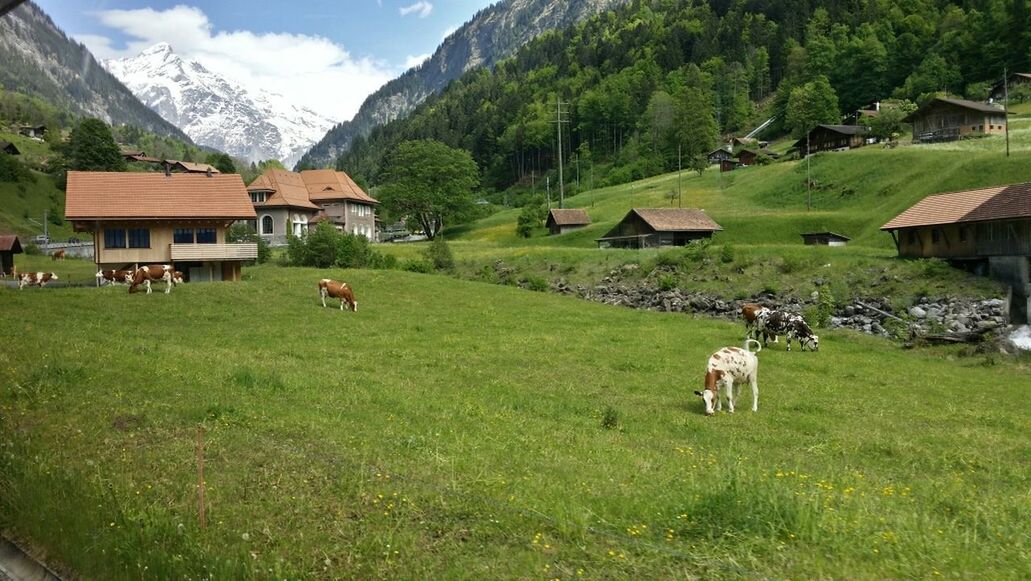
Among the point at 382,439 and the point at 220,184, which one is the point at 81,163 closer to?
the point at 220,184

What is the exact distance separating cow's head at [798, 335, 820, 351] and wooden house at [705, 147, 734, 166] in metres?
105

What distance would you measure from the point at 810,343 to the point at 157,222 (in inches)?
1591

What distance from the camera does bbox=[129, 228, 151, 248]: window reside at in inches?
1697

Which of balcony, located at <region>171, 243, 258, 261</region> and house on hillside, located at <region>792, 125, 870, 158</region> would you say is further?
house on hillside, located at <region>792, 125, 870, 158</region>

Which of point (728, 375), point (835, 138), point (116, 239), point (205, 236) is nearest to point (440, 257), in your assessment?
point (205, 236)

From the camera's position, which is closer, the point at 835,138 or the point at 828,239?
the point at 828,239

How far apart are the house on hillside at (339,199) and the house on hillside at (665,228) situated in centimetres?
4599

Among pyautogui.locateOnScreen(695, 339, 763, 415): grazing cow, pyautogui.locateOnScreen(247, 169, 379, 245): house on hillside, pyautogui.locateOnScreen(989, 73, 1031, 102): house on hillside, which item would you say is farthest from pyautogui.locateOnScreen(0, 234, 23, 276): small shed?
pyautogui.locateOnScreen(989, 73, 1031, 102): house on hillside

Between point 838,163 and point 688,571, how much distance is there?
3727 inches

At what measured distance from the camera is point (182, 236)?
44.0 metres

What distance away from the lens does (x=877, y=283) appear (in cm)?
4584

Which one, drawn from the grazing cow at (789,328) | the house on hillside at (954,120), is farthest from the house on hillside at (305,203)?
the house on hillside at (954,120)

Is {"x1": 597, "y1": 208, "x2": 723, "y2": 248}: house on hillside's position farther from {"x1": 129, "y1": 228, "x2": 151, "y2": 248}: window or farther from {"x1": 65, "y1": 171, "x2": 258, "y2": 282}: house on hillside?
{"x1": 129, "y1": 228, "x2": 151, "y2": 248}: window

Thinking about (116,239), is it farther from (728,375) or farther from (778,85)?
(778,85)
